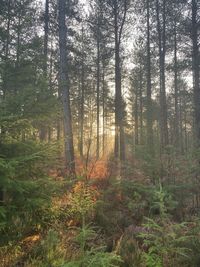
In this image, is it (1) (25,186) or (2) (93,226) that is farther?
(2) (93,226)

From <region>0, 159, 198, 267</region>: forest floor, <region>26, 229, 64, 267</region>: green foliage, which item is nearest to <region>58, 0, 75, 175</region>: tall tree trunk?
<region>0, 159, 198, 267</region>: forest floor

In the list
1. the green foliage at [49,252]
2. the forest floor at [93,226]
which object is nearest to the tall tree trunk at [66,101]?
the forest floor at [93,226]

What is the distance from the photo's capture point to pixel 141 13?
68.9 feet

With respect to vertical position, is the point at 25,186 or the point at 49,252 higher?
the point at 25,186

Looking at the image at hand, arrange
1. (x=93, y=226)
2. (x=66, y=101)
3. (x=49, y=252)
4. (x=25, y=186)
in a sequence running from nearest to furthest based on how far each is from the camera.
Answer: (x=25, y=186), (x=49, y=252), (x=93, y=226), (x=66, y=101)

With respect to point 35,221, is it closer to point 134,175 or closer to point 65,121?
point 134,175

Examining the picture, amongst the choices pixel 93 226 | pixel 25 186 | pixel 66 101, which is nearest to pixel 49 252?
pixel 25 186

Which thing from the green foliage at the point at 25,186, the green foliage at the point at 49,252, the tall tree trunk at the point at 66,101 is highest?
the tall tree trunk at the point at 66,101

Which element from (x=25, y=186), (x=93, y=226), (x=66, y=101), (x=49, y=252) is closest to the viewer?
(x=25, y=186)

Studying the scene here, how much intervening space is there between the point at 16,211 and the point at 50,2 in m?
16.6

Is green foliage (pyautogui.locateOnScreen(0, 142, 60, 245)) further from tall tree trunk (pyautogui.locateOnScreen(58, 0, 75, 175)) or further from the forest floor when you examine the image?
tall tree trunk (pyautogui.locateOnScreen(58, 0, 75, 175))

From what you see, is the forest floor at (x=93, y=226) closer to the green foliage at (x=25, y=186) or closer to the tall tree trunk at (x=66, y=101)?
the green foliage at (x=25, y=186)

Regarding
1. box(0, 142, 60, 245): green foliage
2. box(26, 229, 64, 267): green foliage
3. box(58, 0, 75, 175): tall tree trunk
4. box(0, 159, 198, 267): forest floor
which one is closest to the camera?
box(0, 142, 60, 245): green foliage

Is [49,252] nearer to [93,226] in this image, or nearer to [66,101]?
[93,226]
